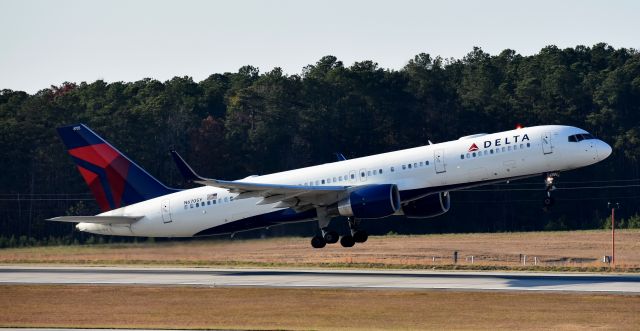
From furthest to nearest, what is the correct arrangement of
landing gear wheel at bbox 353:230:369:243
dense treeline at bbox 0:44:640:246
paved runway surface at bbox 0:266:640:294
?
dense treeline at bbox 0:44:640:246
landing gear wheel at bbox 353:230:369:243
paved runway surface at bbox 0:266:640:294

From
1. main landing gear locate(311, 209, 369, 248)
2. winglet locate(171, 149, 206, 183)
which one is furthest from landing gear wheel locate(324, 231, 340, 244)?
winglet locate(171, 149, 206, 183)

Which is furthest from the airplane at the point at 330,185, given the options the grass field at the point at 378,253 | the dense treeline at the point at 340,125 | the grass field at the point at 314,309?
the dense treeline at the point at 340,125

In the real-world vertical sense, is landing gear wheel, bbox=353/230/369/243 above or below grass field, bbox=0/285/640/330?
above

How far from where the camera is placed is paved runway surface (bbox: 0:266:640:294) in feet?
185

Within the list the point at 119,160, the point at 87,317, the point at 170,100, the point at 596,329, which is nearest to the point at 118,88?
the point at 170,100

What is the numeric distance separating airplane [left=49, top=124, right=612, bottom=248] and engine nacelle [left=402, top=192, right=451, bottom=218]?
2.3 inches

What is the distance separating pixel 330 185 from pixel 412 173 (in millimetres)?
5227

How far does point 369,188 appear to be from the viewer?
63.3m

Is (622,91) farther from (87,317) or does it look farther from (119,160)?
(87,317)

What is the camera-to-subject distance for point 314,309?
49500 mm

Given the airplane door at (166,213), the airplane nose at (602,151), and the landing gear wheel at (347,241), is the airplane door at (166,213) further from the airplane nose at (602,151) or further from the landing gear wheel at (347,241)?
the airplane nose at (602,151)

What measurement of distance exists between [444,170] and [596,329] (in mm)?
20968

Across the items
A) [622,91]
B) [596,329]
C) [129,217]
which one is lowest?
[596,329]

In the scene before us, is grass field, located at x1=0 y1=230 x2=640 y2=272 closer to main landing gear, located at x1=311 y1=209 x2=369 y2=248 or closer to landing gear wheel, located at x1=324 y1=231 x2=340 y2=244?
main landing gear, located at x1=311 y1=209 x2=369 y2=248
